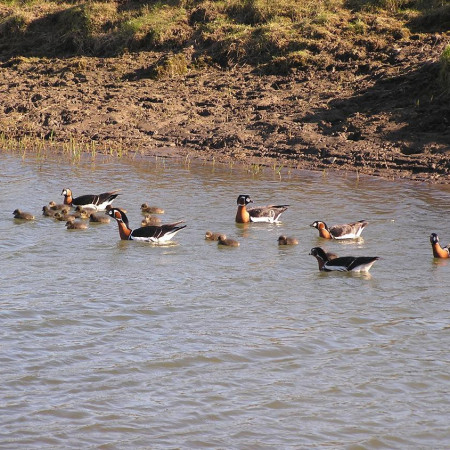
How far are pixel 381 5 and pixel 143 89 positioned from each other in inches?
283

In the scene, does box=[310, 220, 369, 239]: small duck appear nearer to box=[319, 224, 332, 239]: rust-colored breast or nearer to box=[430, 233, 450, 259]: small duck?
box=[319, 224, 332, 239]: rust-colored breast

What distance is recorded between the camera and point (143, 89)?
24.9m

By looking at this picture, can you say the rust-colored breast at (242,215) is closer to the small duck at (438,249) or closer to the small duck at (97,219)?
the small duck at (97,219)

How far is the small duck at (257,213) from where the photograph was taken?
16516mm

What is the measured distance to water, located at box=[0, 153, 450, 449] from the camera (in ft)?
26.9

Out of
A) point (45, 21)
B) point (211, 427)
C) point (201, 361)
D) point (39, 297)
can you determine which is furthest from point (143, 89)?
point (211, 427)

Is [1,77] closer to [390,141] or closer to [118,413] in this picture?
[390,141]

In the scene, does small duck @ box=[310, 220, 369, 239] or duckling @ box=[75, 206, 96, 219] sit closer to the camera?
small duck @ box=[310, 220, 369, 239]

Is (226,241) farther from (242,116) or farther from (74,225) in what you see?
(242,116)

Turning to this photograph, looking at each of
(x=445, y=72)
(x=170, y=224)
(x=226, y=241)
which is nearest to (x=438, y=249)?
(x=226, y=241)

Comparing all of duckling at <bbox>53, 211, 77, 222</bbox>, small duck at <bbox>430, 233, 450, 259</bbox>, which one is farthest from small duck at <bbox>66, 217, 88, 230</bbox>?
small duck at <bbox>430, 233, 450, 259</bbox>

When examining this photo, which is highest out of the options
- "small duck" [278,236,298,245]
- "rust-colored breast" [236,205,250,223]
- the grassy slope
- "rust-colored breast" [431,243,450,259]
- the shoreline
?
the grassy slope

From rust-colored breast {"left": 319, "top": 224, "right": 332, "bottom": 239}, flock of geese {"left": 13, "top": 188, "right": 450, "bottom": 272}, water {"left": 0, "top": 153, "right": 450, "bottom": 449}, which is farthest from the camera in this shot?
rust-colored breast {"left": 319, "top": 224, "right": 332, "bottom": 239}

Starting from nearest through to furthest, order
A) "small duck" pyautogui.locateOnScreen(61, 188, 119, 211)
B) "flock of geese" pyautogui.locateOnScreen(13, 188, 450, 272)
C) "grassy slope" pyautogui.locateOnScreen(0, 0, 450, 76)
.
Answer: "flock of geese" pyautogui.locateOnScreen(13, 188, 450, 272), "small duck" pyautogui.locateOnScreen(61, 188, 119, 211), "grassy slope" pyautogui.locateOnScreen(0, 0, 450, 76)
